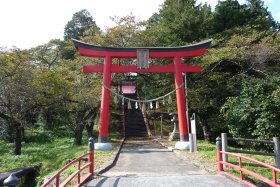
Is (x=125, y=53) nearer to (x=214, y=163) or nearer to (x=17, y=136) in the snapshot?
(x=214, y=163)

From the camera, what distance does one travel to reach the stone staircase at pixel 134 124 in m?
29.0

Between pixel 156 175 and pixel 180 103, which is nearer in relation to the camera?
pixel 156 175

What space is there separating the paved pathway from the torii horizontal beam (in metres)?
5.81

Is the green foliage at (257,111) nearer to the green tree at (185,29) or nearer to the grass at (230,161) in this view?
the grass at (230,161)

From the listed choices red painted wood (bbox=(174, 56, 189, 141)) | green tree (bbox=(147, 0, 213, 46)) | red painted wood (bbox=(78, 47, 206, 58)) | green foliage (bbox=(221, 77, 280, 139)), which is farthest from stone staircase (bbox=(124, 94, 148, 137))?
green foliage (bbox=(221, 77, 280, 139))

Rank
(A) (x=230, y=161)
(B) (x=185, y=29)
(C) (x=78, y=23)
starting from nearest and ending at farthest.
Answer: (A) (x=230, y=161), (B) (x=185, y=29), (C) (x=78, y=23)

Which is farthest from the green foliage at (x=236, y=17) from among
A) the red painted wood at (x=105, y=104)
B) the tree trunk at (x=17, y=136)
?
the tree trunk at (x=17, y=136)

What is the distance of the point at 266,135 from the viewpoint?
48.4ft

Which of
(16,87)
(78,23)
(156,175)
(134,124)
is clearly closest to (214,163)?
(156,175)

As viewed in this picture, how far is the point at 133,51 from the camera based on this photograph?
705 inches

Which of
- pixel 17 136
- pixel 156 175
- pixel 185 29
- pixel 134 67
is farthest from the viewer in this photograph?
pixel 185 29

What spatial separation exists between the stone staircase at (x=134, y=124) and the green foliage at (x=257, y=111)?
1294 cm

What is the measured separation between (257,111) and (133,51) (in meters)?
7.10

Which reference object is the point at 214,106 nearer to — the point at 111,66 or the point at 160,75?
the point at 160,75
